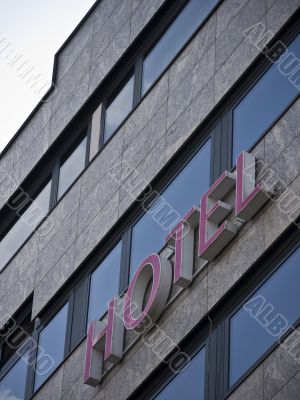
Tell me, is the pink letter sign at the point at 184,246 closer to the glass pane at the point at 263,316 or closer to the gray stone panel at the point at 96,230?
the glass pane at the point at 263,316

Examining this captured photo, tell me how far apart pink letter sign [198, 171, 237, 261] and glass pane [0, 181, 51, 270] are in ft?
30.8

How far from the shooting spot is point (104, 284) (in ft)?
89.5

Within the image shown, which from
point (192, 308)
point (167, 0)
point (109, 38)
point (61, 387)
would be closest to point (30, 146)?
point (109, 38)

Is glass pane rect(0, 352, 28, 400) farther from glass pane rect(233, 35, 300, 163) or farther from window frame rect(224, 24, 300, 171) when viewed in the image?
glass pane rect(233, 35, 300, 163)

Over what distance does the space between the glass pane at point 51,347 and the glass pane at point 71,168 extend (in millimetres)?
3724

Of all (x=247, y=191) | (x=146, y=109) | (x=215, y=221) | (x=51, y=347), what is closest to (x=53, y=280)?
(x=51, y=347)

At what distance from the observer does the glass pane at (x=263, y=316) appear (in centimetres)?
2042

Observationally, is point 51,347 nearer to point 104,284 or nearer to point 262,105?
point 104,284

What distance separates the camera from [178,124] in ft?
84.7

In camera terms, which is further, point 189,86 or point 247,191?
point 189,86

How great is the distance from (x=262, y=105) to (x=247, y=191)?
2249mm

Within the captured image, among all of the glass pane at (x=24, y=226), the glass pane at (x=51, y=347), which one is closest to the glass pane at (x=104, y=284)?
the glass pane at (x=51, y=347)

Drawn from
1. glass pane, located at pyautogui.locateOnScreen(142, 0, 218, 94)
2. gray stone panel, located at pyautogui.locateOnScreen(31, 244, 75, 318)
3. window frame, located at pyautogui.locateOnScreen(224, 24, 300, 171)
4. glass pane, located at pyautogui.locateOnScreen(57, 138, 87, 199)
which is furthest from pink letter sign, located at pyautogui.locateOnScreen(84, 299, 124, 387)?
glass pane, located at pyautogui.locateOnScreen(57, 138, 87, 199)

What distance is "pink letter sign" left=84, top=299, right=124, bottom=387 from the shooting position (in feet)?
80.9
